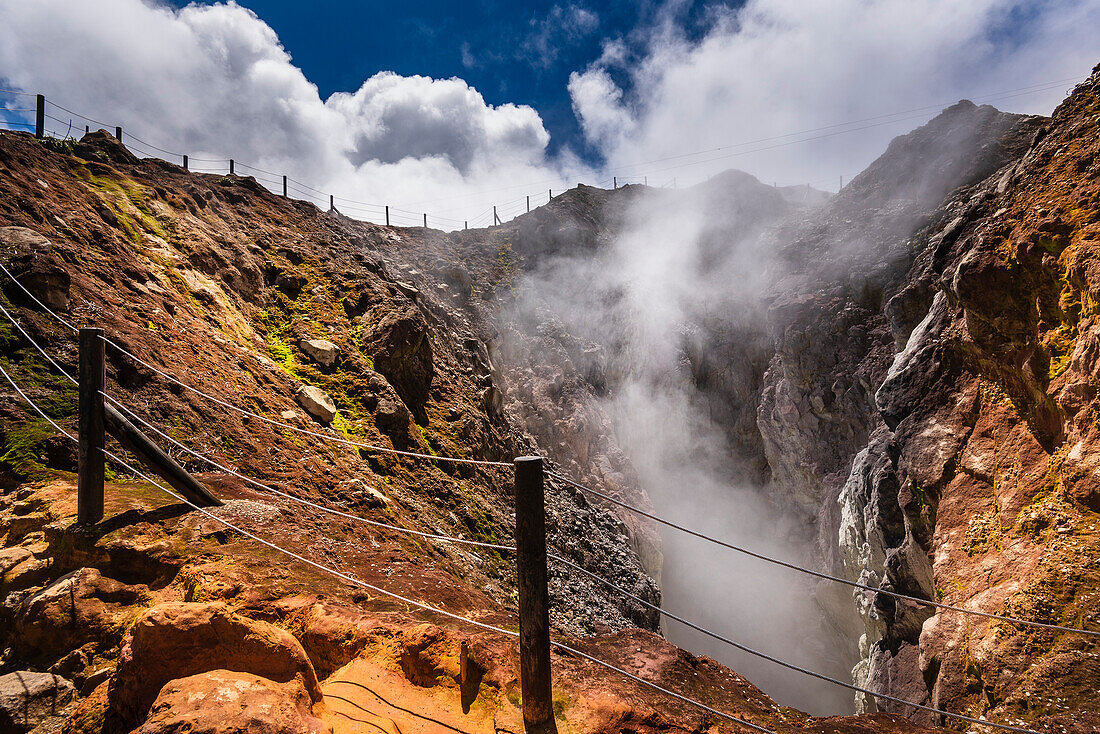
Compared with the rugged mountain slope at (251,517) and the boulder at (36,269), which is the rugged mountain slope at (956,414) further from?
the boulder at (36,269)

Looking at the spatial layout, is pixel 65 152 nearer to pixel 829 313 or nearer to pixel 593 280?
pixel 593 280

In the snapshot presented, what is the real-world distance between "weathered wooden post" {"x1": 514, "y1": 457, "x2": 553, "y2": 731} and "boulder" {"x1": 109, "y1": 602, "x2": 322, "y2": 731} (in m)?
1.53

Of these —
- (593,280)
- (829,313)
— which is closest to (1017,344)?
(829,313)

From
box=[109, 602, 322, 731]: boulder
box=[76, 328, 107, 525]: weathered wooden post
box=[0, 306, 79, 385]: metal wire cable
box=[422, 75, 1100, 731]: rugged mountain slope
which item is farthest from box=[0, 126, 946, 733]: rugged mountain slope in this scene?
box=[422, 75, 1100, 731]: rugged mountain slope

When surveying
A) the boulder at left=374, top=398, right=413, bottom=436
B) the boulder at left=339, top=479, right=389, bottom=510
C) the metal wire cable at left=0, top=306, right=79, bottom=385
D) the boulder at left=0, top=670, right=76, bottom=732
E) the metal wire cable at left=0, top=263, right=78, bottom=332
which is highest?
the metal wire cable at left=0, top=263, right=78, bottom=332

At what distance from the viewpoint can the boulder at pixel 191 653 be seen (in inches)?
123

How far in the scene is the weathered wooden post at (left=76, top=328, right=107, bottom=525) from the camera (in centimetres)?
486

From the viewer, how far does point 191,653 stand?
322 centimetres

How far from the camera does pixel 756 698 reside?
4828 mm

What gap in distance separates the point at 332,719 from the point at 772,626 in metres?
29.8

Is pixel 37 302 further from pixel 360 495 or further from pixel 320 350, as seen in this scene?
pixel 360 495

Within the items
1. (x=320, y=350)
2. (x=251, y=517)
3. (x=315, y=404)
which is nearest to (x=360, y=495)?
(x=251, y=517)

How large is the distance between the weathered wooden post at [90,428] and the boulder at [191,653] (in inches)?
94.1

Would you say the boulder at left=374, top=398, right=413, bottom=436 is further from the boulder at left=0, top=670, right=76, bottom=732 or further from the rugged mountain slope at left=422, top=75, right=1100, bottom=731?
the rugged mountain slope at left=422, top=75, right=1100, bottom=731
